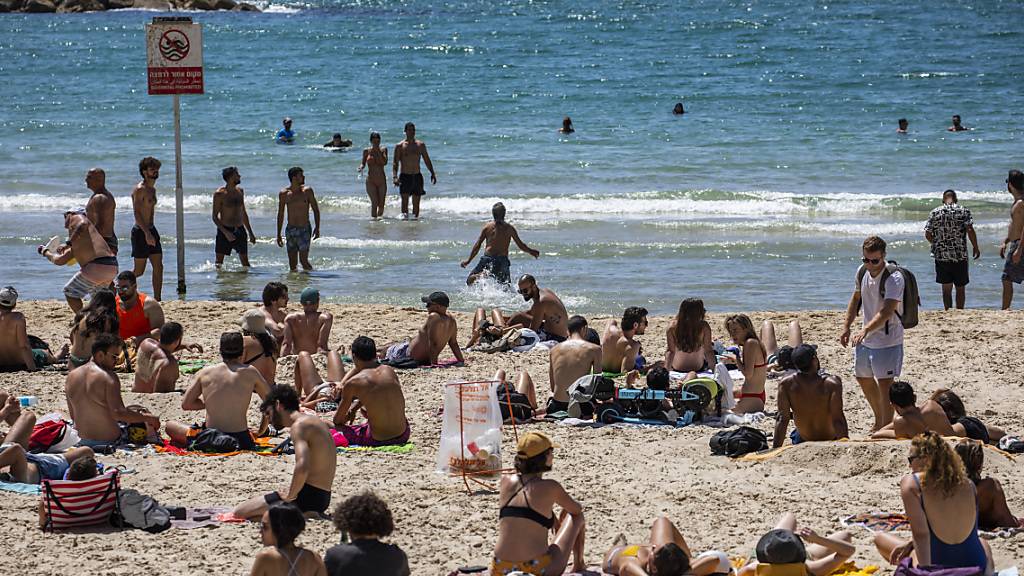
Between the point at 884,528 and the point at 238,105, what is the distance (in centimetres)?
2920

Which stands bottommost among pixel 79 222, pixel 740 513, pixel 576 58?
pixel 740 513

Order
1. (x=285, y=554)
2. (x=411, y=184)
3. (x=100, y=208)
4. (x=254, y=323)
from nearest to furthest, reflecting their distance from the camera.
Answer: (x=285, y=554)
(x=254, y=323)
(x=100, y=208)
(x=411, y=184)

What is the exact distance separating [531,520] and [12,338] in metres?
5.96

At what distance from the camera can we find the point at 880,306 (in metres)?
8.09

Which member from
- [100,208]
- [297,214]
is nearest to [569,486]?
[100,208]

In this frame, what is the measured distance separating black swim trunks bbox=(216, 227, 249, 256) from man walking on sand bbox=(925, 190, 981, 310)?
747cm

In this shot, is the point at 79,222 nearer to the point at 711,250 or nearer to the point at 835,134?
the point at 711,250

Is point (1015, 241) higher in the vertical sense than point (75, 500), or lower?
higher

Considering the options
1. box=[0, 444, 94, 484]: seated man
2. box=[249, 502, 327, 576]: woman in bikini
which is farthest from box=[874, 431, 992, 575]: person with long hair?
box=[0, 444, 94, 484]: seated man

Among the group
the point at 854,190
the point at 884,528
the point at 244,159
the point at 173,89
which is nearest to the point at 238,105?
the point at 244,159

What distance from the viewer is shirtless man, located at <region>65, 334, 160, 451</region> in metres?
7.79

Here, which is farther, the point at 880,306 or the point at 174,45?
the point at 174,45

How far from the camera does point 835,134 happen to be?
28156 mm

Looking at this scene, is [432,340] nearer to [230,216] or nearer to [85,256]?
[85,256]
